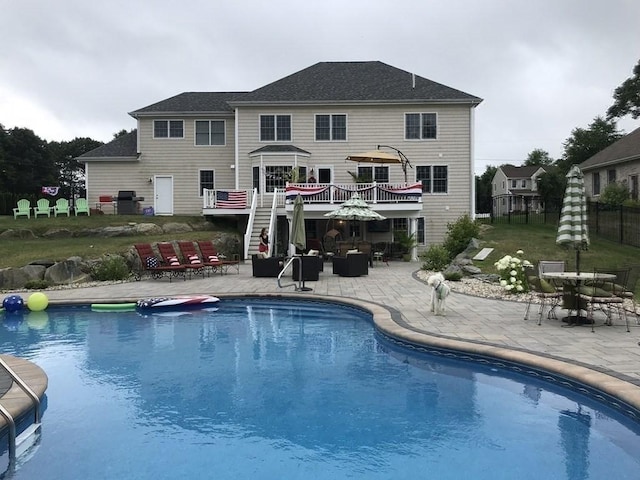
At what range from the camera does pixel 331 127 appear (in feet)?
84.3

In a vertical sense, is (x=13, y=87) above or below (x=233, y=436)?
above

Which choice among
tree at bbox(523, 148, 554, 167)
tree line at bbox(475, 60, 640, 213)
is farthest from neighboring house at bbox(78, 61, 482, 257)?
tree at bbox(523, 148, 554, 167)

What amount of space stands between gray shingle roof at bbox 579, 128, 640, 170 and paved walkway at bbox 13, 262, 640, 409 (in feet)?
62.6

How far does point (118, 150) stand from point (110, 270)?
44.4ft

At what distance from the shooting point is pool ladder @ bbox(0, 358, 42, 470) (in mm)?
4477

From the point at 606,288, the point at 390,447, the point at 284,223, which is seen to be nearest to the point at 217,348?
the point at 390,447

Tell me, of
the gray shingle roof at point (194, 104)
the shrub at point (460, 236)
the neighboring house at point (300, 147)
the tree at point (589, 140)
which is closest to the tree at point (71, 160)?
the gray shingle roof at point (194, 104)

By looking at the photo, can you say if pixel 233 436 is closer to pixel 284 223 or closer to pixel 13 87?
pixel 284 223

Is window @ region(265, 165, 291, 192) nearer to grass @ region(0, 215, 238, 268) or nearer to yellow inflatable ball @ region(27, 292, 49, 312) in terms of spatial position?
grass @ region(0, 215, 238, 268)

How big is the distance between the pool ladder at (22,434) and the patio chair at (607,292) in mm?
7933

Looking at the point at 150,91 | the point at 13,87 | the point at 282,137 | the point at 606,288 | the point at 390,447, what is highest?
the point at 150,91

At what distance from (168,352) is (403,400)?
426 cm

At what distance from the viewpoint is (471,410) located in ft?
19.2

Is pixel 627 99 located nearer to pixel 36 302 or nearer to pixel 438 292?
pixel 438 292
